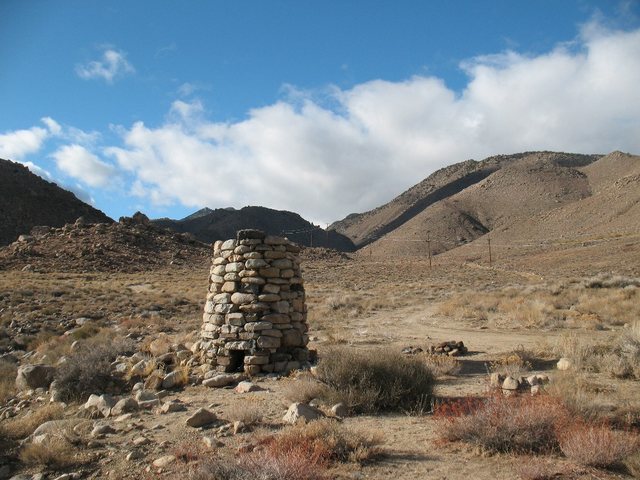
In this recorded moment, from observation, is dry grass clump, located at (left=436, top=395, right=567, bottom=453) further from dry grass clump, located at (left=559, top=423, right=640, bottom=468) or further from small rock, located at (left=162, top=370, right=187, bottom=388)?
small rock, located at (left=162, top=370, right=187, bottom=388)

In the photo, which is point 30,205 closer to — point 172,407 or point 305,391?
point 172,407

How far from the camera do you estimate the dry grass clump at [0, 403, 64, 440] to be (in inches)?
259

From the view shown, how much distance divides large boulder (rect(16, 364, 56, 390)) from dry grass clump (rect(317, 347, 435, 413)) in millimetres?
5708

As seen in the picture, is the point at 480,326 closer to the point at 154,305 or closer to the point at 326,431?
the point at 326,431

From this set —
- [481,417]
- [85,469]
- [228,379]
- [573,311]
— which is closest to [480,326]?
[573,311]

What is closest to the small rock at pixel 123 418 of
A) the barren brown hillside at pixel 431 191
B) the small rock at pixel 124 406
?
the small rock at pixel 124 406

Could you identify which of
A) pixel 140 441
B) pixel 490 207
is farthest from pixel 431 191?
pixel 140 441

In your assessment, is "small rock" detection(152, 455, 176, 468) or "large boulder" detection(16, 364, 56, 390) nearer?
"small rock" detection(152, 455, 176, 468)

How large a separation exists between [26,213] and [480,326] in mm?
56213

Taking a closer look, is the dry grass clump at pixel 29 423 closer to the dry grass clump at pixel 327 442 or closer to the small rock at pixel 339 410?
the dry grass clump at pixel 327 442

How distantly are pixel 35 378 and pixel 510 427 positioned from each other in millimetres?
A: 8761

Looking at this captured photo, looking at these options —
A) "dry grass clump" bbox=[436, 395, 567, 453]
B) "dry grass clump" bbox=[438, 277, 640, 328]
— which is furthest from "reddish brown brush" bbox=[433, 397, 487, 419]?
"dry grass clump" bbox=[438, 277, 640, 328]

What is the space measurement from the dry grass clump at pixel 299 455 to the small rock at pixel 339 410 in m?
0.55

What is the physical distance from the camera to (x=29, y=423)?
22.6 ft
